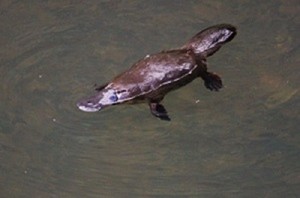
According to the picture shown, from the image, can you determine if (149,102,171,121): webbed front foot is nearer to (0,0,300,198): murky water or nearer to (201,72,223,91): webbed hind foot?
(0,0,300,198): murky water

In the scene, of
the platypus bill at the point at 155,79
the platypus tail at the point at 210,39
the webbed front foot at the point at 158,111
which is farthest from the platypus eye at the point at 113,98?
the platypus tail at the point at 210,39

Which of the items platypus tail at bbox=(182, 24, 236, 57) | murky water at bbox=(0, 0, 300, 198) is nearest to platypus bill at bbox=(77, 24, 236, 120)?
platypus tail at bbox=(182, 24, 236, 57)

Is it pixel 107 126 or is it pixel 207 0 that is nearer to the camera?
pixel 107 126

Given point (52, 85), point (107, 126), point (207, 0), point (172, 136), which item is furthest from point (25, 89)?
point (207, 0)

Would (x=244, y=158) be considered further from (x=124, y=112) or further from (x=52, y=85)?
(x=52, y=85)

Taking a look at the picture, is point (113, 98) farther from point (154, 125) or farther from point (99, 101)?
point (154, 125)

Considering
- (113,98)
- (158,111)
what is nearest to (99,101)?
(113,98)

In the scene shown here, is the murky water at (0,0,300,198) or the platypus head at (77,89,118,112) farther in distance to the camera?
the murky water at (0,0,300,198)
